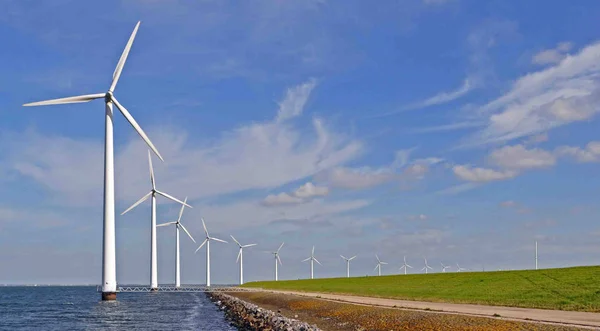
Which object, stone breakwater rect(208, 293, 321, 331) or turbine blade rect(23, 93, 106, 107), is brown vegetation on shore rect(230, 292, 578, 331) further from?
turbine blade rect(23, 93, 106, 107)

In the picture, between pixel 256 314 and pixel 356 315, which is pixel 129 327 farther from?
pixel 356 315

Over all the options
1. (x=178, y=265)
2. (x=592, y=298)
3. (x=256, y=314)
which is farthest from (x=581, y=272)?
(x=178, y=265)

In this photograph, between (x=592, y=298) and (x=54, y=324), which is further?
(x=54, y=324)

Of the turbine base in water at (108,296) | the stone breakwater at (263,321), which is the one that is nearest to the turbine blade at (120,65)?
the turbine base in water at (108,296)

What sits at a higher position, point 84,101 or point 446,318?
point 84,101

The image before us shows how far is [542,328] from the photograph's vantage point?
2970 centimetres

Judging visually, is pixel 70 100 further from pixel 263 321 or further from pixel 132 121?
pixel 263 321

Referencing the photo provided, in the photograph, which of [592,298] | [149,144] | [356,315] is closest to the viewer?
[356,315]

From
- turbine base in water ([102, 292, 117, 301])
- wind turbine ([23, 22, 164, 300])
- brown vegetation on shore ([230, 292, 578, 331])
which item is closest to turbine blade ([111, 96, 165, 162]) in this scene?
wind turbine ([23, 22, 164, 300])

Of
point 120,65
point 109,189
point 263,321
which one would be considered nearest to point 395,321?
point 263,321

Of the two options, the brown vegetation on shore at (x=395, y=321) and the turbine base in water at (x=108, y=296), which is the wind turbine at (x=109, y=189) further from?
the brown vegetation on shore at (x=395, y=321)

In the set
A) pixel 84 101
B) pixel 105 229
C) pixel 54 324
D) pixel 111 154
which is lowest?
pixel 54 324

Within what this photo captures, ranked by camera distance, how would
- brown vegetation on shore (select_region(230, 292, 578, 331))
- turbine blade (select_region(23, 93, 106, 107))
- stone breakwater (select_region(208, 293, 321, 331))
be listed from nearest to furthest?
brown vegetation on shore (select_region(230, 292, 578, 331)), stone breakwater (select_region(208, 293, 321, 331)), turbine blade (select_region(23, 93, 106, 107))

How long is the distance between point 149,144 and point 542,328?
62.1m
